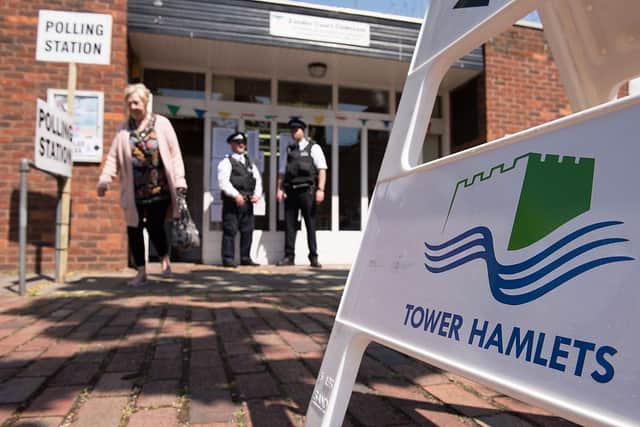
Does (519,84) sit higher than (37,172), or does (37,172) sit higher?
(519,84)

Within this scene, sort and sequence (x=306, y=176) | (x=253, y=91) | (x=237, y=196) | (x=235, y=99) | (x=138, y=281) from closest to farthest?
(x=138, y=281), (x=237, y=196), (x=306, y=176), (x=235, y=99), (x=253, y=91)

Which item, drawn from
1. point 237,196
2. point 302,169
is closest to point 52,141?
point 237,196

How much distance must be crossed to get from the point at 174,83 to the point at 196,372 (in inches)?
243

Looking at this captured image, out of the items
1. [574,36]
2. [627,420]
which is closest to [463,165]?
[627,420]

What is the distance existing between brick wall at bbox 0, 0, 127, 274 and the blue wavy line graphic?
18.6ft

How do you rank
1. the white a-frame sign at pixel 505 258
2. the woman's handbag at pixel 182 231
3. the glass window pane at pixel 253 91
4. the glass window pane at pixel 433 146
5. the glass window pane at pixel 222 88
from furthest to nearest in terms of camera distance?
1. the glass window pane at pixel 433 146
2. the glass window pane at pixel 253 91
3. the glass window pane at pixel 222 88
4. the woman's handbag at pixel 182 231
5. the white a-frame sign at pixel 505 258

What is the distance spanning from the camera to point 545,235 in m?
0.76

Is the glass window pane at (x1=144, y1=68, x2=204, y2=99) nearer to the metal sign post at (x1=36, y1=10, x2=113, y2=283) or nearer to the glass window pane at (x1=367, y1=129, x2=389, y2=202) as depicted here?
the glass window pane at (x1=367, y1=129, x2=389, y2=202)

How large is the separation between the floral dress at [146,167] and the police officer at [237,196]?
6.96ft

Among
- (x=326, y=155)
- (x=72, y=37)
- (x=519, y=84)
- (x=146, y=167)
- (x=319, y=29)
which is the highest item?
(x=319, y=29)

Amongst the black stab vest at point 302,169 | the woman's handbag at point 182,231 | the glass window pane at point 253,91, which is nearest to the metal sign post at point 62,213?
the woman's handbag at point 182,231

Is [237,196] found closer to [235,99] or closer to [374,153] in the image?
[235,99]

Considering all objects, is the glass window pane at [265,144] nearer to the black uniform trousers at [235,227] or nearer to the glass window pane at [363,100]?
the black uniform trousers at [235,227]

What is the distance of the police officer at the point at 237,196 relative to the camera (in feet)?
21.4
